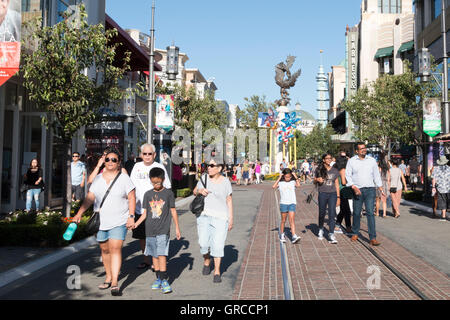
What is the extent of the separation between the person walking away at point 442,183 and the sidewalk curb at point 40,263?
962 centimetres

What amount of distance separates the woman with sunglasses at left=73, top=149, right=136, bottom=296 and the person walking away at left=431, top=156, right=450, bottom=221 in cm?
1027

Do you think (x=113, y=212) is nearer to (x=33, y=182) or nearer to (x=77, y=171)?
(x=33, y=182)

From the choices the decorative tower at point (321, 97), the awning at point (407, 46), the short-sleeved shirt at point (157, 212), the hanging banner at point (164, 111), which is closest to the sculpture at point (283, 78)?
the awning at point (407, 46)

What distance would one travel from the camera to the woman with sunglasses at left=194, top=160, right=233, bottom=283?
6059mm

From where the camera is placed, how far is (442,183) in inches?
499

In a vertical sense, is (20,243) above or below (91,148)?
below

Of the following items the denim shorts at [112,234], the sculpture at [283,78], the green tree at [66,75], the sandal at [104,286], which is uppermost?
the sculpture at [283,78]

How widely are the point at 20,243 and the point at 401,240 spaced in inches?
303

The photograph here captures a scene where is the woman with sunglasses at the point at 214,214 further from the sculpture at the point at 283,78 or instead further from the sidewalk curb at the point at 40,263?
the sculpture at the point at 283,78

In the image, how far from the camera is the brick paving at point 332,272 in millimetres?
5199
